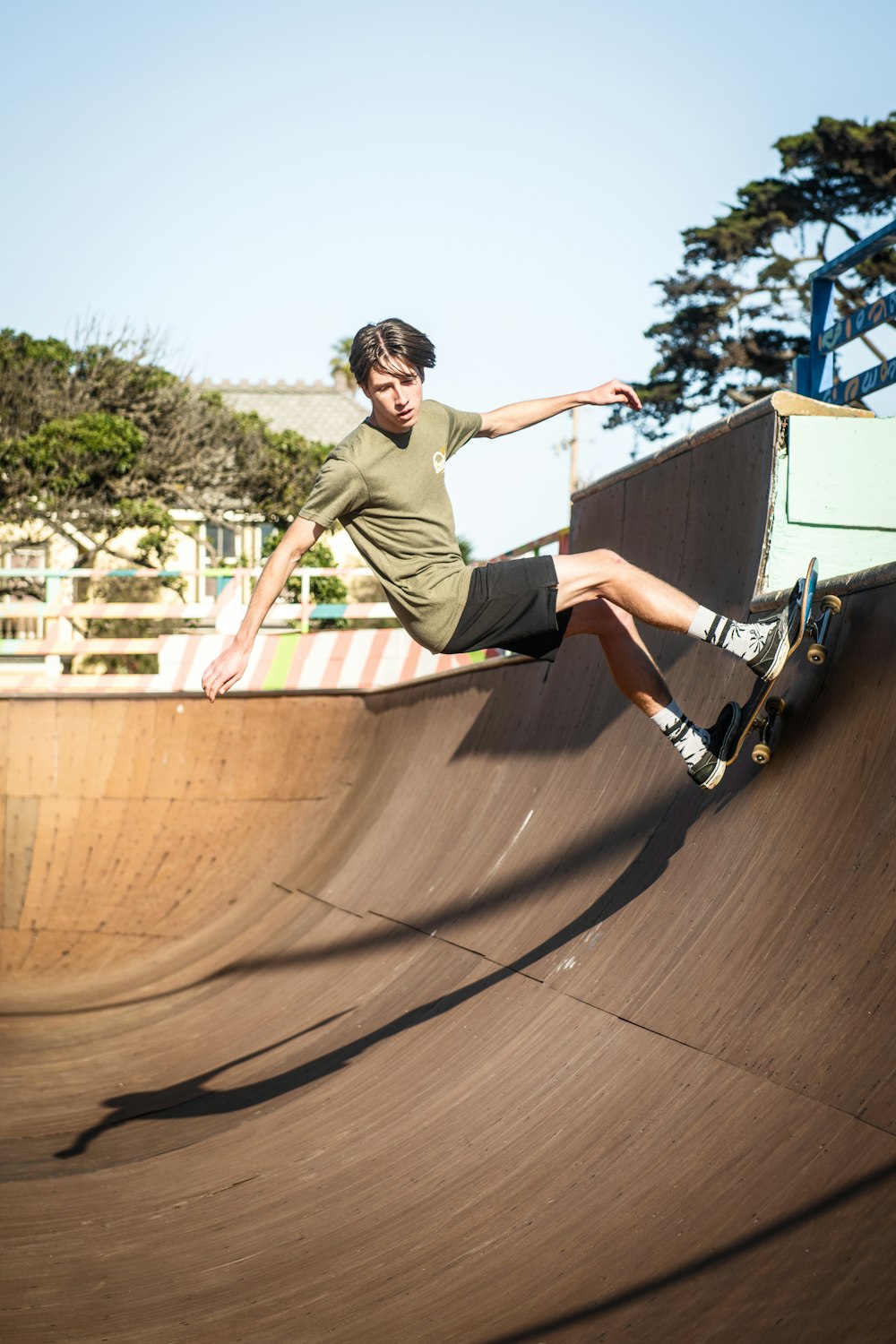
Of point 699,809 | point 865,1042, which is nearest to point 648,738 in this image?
point 699,809

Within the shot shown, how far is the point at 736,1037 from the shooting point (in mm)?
3172

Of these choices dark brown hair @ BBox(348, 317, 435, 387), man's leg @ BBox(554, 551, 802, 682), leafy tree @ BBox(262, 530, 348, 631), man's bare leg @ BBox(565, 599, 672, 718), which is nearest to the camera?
man's leg @ BBox(554, 551, 802, 682)

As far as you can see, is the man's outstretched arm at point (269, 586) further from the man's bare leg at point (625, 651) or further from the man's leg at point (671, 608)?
the man's bare leg at point (625, 651)

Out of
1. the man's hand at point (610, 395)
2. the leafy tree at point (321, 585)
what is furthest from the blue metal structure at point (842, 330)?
the leafy tree at point (321, 585)

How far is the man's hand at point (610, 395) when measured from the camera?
173 inches

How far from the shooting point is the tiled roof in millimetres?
62781

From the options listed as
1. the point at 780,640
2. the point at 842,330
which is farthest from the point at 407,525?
the point at 842,330

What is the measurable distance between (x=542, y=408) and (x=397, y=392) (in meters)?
0.68

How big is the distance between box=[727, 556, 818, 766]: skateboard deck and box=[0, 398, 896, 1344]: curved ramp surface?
0.24ft

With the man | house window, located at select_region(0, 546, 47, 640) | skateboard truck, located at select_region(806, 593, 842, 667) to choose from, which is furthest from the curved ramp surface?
house window, located at select_region(0, 546, 47, 640)

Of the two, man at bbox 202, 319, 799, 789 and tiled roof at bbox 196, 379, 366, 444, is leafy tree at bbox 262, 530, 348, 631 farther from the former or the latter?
tiled roof at bbox 196, 379, 366, 444

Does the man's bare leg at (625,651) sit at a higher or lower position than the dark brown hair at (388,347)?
lower

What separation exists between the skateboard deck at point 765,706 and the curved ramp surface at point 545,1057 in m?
0.07

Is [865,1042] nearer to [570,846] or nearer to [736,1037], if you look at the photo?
[736,1037]
